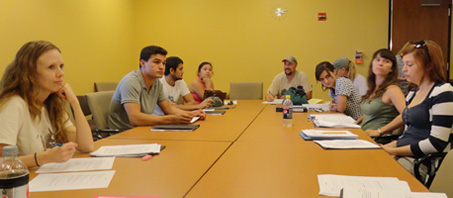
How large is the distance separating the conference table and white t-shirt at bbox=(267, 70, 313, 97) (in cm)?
305

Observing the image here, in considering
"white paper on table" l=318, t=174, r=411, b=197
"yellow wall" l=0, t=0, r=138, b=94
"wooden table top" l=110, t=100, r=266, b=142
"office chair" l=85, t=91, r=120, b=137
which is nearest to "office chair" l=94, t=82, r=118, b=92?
"yellow wall" l=0, t=0, r=138, b=94

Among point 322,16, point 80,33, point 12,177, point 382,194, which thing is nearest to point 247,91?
point 322,16

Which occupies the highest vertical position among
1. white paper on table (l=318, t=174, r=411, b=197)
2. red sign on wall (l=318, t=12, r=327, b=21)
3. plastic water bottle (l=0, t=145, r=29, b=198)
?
red sign on wall (l=318, t=12, r=327, b=21)

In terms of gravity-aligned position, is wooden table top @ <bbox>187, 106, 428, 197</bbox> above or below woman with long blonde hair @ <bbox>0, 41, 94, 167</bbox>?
below

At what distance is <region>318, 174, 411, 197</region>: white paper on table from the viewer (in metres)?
1.14

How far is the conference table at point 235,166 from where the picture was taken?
1179 millimetres

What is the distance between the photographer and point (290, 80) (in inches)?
206

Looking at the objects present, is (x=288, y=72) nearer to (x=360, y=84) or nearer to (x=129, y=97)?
(x=360, y=84)

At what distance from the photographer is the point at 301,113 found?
3.27 meters

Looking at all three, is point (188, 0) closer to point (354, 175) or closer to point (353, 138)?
point (353, 138)

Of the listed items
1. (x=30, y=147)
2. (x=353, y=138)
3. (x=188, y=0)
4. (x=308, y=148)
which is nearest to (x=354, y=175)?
(x=308, y=148)

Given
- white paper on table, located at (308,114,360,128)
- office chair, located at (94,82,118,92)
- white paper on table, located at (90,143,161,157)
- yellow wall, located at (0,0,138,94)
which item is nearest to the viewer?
white paper on table, located at (90,143,161,157)

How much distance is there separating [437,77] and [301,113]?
134 cm

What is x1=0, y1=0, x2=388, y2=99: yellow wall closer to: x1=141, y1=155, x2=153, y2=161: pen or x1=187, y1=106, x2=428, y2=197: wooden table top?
x1=141, y1=155, x2=153, y2=161: pen
